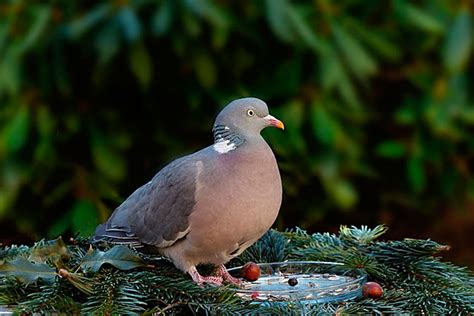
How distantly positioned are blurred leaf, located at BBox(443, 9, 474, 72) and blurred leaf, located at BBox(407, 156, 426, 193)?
0.35 m

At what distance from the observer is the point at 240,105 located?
166cm

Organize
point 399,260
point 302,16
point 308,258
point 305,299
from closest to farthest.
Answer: point 305,299 < point 399,260 < point 308,258 < point 302,16

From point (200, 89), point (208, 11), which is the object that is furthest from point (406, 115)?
point (208, 11)

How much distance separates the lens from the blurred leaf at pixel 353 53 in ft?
→ 9.57

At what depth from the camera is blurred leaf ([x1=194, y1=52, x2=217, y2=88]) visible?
2.90 metres

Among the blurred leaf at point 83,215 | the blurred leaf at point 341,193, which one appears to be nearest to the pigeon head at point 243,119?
the blurred leaf at point 83,215

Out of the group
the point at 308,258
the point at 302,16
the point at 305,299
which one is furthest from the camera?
the point at 302,16

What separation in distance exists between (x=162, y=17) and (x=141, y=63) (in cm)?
18

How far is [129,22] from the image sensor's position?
8.91 feet

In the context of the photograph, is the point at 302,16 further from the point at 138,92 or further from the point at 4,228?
the point at 4,228

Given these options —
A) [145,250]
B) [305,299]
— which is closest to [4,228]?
[145,250]

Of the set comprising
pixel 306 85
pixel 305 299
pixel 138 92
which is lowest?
pixel 305 299

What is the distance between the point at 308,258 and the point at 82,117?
1.48 metres

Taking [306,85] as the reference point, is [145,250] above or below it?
below
